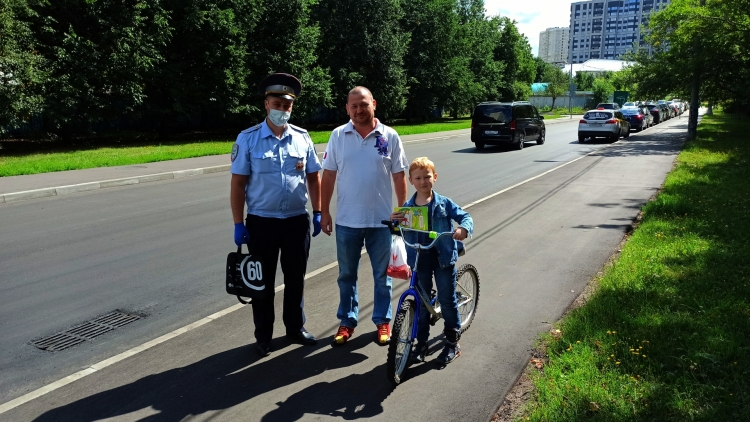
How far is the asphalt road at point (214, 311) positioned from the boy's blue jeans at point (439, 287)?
0.31 m

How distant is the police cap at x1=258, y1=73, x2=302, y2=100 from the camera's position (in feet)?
13.5

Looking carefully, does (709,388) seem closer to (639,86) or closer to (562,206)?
(562,206)

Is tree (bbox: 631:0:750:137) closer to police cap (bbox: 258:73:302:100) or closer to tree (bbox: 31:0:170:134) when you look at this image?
tree (bbox: 31:0:170:134)

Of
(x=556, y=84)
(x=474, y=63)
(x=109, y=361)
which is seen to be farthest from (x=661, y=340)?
(x=556, y=84)

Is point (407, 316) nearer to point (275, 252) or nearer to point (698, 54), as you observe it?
point (275, 252)

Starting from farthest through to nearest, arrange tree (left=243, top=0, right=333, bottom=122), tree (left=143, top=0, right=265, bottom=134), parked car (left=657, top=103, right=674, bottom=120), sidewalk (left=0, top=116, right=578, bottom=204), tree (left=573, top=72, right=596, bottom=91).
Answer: tree (left=573, top=72, right=596, bottom=91), parked car (left=657, top=103, right=674, bottom=120), tree (left=243, top=0, right=333, bottom=122), tree (left=143, top=0, right=265, bottom=134), sidewalk (left=0, top=116, right=578, bottom=204)

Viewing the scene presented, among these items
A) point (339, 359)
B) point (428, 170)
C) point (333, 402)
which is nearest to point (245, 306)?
point (339, 359)

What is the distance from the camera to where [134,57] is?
21.5 meters

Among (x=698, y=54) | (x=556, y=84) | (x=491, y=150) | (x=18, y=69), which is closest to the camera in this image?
(x=18, y=69)

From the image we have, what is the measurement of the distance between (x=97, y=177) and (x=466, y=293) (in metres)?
11.4

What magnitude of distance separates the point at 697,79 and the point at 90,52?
24.3 metres

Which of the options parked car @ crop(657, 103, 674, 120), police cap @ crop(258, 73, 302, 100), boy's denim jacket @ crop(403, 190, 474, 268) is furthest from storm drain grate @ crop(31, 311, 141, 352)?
parked car @ crop(657, 103, 674, 120)

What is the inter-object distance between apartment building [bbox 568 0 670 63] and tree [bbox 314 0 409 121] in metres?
158

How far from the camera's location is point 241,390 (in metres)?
3.76
